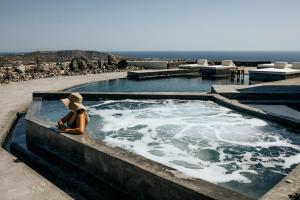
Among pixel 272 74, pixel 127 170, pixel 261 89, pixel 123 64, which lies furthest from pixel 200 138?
pixel 123 64

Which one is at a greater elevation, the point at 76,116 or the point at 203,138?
the point at 76,116

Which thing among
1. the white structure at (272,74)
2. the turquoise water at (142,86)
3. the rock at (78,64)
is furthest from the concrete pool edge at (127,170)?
the rock at (78,64)

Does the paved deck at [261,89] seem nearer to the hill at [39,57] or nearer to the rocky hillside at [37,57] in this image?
the rocky hillside at [37,57]

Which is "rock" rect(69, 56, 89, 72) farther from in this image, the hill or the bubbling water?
the bubbling water

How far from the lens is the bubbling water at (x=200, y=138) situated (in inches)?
270

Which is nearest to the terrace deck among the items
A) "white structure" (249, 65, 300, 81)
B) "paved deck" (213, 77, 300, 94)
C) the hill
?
"white structure" (249, 65, 300, 81)

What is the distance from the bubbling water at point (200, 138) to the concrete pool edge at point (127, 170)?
5.65 feet

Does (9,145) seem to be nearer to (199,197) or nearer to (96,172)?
(96,172)

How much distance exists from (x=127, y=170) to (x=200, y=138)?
4.09m

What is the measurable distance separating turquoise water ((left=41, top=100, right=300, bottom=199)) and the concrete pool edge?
4.94 feet

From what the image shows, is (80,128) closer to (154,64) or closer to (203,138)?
(203,138)

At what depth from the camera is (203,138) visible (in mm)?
8711

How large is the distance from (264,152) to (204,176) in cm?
215

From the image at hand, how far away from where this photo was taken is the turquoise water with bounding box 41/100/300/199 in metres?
6.54
